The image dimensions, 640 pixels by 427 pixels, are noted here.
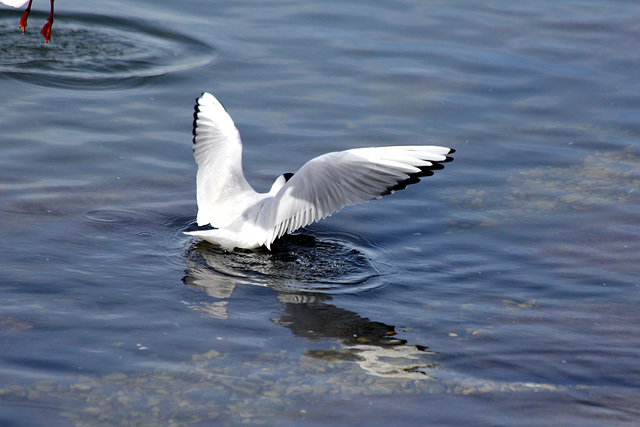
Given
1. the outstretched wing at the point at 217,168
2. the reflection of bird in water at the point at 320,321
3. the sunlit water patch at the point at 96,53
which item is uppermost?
the sunlit water patch at the point at 96,53

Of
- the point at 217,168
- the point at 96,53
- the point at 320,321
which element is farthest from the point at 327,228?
the point at 96,53

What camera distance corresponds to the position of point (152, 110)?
1038 centimetres

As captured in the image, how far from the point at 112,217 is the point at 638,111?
21.5 feet

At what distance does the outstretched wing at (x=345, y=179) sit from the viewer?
6.85m

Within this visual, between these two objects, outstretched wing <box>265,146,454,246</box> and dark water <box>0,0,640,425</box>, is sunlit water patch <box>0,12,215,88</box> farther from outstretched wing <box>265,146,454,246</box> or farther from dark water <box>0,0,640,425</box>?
outstretched wing <box>265,146,454,246</box>

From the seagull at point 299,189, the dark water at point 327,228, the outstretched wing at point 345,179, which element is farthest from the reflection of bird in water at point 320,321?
the outstretched wing at point 345,179

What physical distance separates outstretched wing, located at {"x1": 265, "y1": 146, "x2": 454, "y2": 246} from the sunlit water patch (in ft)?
15.5

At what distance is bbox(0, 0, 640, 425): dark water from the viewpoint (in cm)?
537

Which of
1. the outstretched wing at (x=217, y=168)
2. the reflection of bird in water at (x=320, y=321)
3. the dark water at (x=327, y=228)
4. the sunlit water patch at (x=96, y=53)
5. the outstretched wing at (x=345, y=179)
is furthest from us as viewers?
the sunlit water patch at (x=96, y=53)

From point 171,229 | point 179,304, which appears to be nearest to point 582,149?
point 171,229

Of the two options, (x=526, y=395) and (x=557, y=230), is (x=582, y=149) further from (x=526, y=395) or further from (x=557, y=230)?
(x=526, y=395)

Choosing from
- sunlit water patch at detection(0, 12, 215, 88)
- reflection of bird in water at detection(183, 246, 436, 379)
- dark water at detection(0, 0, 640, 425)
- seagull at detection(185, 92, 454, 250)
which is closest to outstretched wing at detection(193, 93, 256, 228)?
seagull at detection(185, 92, 454, 250)

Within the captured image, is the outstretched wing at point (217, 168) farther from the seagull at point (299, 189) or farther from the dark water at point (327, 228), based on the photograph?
the dark water at point (327, 228)

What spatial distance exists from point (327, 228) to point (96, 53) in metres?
5.51
